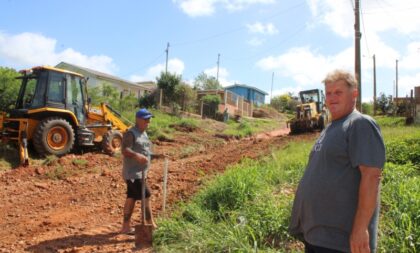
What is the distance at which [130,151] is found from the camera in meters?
5.28

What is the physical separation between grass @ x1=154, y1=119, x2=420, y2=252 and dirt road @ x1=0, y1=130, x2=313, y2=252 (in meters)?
0.76

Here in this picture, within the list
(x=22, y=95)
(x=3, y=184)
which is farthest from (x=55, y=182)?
(x=22, y=95)

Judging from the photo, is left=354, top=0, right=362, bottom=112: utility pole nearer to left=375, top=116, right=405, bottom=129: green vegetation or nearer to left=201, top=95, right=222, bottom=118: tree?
left=375, top=116, right=405, bottom=129: green vegetation

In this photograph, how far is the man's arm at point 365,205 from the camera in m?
2.33

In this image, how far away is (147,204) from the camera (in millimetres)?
5582

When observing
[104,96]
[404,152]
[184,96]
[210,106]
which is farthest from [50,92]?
[210,106]

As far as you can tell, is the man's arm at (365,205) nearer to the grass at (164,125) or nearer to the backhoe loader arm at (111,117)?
the backhoe loader arm at (111,117)

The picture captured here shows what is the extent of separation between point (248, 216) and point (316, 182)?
2.35 meters

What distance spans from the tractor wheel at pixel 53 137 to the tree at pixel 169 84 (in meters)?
16.9

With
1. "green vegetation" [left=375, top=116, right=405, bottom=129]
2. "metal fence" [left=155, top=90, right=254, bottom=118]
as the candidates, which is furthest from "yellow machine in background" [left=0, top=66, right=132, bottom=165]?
"green vegetation" [left=375, top=116, right=405, bottom=129]

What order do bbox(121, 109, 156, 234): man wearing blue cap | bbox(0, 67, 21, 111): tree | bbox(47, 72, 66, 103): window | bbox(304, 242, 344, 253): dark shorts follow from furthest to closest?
1. bbox(0, 67, 21, 111): tree
2. bbox(47, 72, 66, 103): window
3. bbox(121, 109, 156, 234): man wearing blue cap
4. bbox(304, 242, 344, 253): dark shorts

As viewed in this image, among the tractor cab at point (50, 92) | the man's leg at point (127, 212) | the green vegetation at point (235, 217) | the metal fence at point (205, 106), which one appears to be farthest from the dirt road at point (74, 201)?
the metal fence at point (205, 106)

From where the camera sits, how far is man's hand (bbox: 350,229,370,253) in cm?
232

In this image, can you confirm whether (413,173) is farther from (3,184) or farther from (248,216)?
(3,184)
